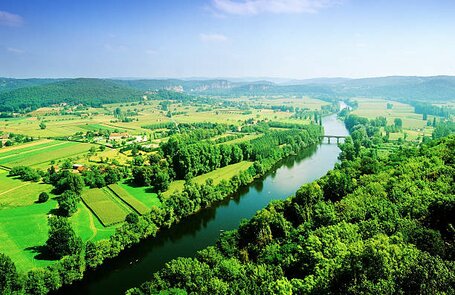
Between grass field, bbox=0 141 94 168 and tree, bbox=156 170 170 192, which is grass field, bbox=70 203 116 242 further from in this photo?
grass field, bbox=0 141 94 168

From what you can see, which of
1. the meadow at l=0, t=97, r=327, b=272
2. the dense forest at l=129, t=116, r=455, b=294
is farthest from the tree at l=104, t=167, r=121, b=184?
the dense forest at l=129, t=116, r=455, b=294

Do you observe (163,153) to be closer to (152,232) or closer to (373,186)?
(152,232)

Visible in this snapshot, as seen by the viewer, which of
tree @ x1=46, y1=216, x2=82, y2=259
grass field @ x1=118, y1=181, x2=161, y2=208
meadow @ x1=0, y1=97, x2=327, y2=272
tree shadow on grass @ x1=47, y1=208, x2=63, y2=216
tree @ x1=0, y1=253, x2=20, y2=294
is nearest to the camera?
tree @ x1=0, y1=253, x2=20, y2=294

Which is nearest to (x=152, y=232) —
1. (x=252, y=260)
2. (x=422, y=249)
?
(x=252, y=260)

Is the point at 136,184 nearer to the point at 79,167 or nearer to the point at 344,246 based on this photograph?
the point at 79,167

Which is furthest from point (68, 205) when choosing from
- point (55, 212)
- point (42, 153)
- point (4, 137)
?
A: point (4, 137)
